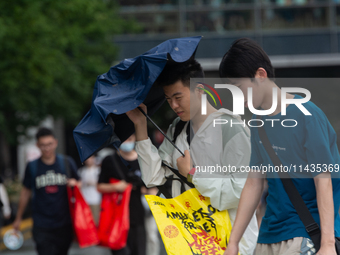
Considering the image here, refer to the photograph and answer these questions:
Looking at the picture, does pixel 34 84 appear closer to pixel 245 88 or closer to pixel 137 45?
pixel 245 88

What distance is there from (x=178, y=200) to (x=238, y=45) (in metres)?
1.02

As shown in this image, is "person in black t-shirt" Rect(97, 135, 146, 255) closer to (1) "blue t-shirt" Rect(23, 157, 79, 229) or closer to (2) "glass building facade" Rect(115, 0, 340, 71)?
(1) "blue t-shirt" Rect(23, 157, 79, 229)

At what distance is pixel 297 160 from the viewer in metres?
2.61

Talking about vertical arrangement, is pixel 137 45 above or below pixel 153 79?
below

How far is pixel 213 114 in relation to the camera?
3221 millimetres

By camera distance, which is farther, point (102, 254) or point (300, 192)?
point (102, 254)

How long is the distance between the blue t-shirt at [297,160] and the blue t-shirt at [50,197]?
3919 millimetres

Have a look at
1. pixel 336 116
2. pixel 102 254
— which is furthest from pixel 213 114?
pixel 336 116

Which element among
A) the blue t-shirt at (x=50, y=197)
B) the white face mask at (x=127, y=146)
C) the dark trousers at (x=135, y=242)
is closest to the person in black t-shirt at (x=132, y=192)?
the dark trousers at (x=135, y=242)

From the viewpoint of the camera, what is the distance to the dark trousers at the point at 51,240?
614cm

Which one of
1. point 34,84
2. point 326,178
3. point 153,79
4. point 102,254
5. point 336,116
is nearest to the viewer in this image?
point 326,178

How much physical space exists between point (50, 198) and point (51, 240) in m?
0.51

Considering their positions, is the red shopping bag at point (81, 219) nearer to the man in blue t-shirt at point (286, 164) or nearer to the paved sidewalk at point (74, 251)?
the paved sidewalk at point (74, 251)

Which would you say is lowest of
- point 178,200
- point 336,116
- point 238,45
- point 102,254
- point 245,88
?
point 336,116
